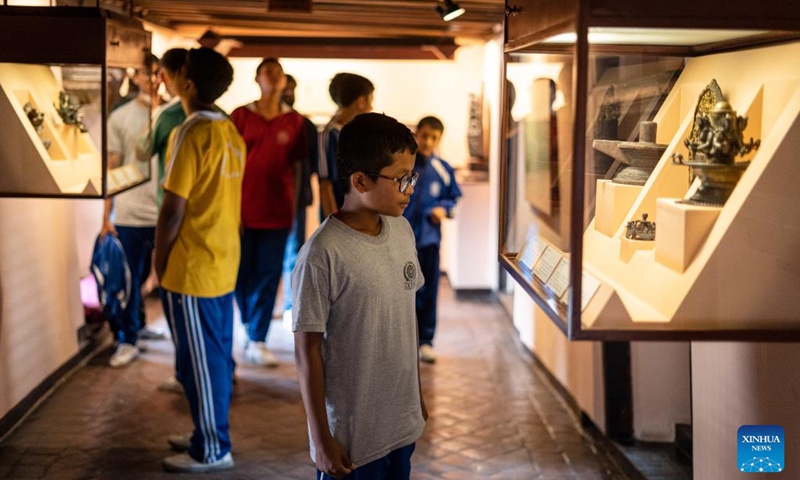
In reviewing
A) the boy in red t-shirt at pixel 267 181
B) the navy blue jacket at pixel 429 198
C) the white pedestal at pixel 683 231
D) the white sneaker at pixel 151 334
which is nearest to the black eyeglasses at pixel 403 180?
the white pedestal at pixel 683 231

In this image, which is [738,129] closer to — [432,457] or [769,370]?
[769,370]

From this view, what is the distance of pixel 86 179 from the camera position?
422 centimetres

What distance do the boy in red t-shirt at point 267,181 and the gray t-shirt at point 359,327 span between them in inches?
144

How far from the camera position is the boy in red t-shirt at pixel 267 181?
6.41 m

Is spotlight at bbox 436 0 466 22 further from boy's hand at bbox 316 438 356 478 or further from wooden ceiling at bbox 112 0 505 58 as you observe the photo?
boy's hand at bbox 316 438 356 478

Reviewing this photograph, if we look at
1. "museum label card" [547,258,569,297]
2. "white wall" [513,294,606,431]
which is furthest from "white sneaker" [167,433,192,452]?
"museum label card" [547,258,569,297]

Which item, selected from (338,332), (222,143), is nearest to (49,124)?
(222,143)

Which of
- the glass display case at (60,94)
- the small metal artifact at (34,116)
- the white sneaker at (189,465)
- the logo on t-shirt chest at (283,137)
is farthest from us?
the logo on t-shirt chest at (283,137)

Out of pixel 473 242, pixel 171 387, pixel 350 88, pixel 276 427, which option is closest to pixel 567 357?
pixel 276 427

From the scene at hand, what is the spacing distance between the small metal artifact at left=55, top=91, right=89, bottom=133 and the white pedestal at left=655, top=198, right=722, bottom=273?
271cm

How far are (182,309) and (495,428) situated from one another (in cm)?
190

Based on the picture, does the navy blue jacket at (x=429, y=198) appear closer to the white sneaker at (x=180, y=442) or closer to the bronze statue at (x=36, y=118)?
the white sneaker at (x=180, y=442)

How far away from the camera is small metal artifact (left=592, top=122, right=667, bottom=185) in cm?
287

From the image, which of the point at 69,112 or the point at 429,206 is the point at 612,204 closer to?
the point at 69,112
